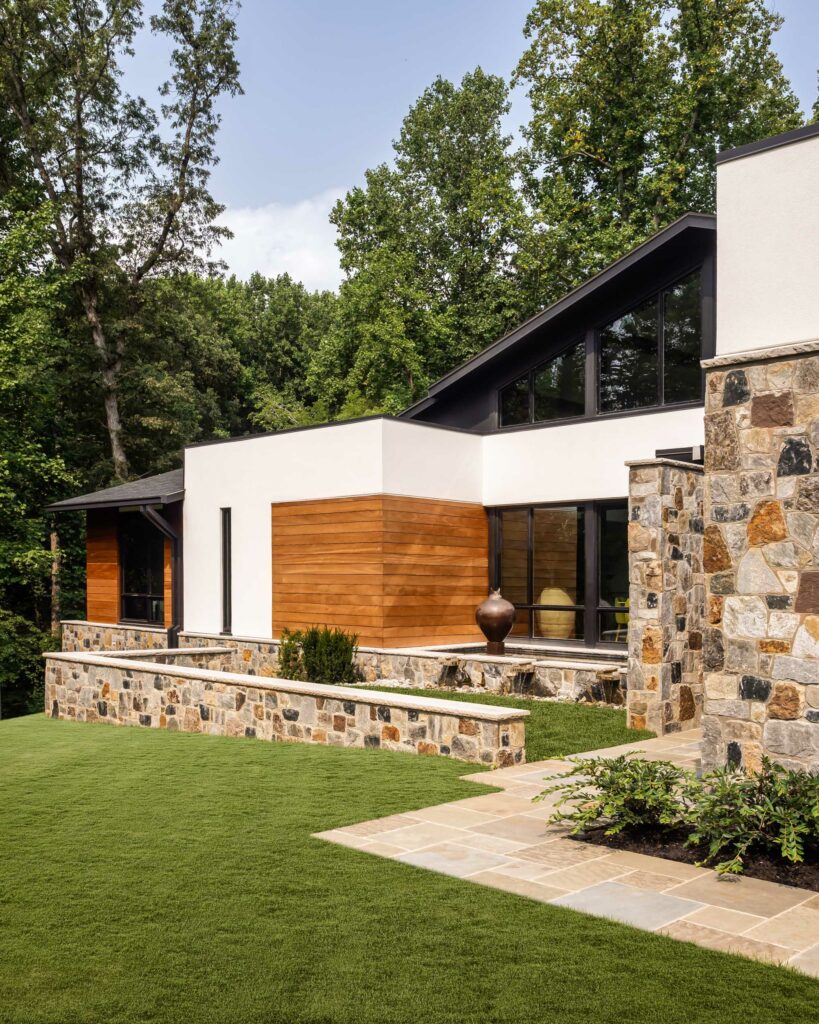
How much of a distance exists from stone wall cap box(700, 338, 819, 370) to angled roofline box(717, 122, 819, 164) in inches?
48.0

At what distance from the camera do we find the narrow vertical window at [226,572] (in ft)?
52.3

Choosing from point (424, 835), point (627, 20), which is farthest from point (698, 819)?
point (627, 20)

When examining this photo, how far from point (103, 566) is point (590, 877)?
15.9 metres

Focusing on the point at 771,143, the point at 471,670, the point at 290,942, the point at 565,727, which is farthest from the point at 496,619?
the point at 290,942

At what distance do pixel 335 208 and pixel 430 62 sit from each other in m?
5.97

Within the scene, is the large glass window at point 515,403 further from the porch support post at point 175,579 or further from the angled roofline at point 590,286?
the porch support post at point 175,579

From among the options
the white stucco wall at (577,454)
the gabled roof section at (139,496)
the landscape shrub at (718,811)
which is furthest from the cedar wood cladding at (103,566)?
the landscape shrub at (718,811)

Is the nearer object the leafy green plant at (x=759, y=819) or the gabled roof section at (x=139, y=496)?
the leafy green plant at (x=759, y=819)

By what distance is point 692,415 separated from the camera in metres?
12.7

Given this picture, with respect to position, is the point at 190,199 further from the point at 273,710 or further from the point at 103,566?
the point at 273,710

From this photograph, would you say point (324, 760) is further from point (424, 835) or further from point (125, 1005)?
point (125, 1005)

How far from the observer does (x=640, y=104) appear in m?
25.0

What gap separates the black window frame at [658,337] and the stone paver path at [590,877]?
8056 millimetres

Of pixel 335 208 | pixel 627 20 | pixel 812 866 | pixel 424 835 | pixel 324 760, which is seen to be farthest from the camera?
pixel 335 208
